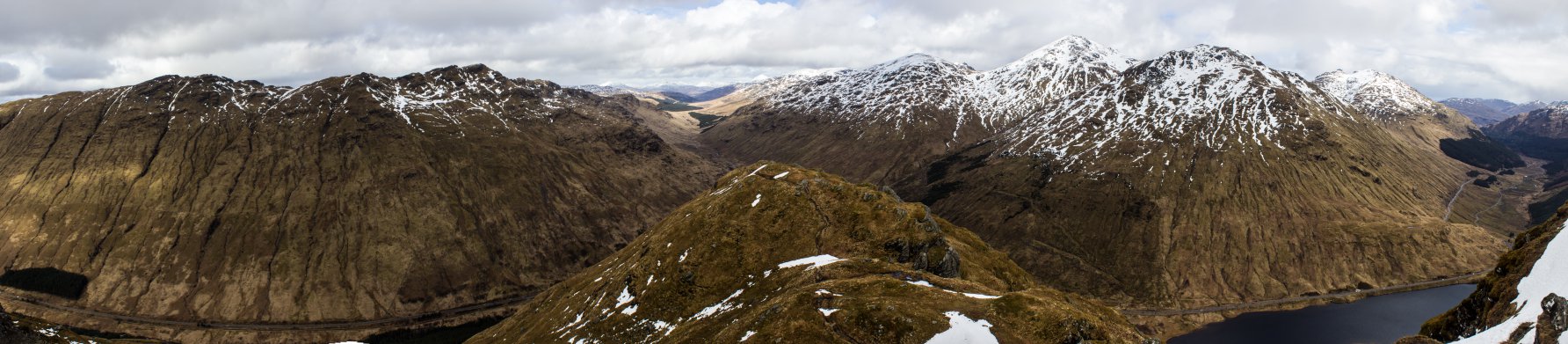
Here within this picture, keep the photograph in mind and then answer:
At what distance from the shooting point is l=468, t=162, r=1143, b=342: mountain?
7300 cm

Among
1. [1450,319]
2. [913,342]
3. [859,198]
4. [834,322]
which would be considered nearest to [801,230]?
[859,198]

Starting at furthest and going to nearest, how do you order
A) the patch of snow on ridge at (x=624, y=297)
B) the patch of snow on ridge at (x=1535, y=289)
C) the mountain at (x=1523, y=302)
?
the patch of snow on ridge at (x=624, y=297) → the patch of snow on ridge at (x=1535, y=289) → the mountain at (x=1523, y=302)

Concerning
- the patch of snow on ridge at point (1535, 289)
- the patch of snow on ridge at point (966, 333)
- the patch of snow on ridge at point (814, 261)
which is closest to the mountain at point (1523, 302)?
the patch of snow on ridge at point (1535, 289)

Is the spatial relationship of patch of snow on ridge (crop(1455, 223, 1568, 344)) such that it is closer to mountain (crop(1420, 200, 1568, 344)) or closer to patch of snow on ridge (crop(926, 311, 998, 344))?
mountain (crop(1420, 200, 1568, 344))

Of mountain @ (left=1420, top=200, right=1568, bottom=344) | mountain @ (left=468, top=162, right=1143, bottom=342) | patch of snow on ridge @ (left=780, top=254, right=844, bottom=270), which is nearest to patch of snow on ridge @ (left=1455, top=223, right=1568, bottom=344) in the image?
mountain @ (left=1420, top=200, right=1568, bottom=344)

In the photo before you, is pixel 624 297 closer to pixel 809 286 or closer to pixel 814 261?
pixel 814 261

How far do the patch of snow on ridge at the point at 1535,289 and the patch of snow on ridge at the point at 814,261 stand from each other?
7689 centimetres

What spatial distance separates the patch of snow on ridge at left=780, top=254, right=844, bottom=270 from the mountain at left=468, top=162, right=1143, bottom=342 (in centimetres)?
44

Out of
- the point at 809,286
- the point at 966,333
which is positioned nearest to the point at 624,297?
the point at 809,286

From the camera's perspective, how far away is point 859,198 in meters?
136

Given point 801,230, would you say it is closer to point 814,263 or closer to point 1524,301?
point 814,263

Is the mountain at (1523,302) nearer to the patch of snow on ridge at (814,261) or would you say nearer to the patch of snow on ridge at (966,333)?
the patch of snow on ridge at (966,333)

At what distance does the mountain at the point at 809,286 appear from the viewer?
73000 millimetres

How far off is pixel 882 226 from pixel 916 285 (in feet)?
114
